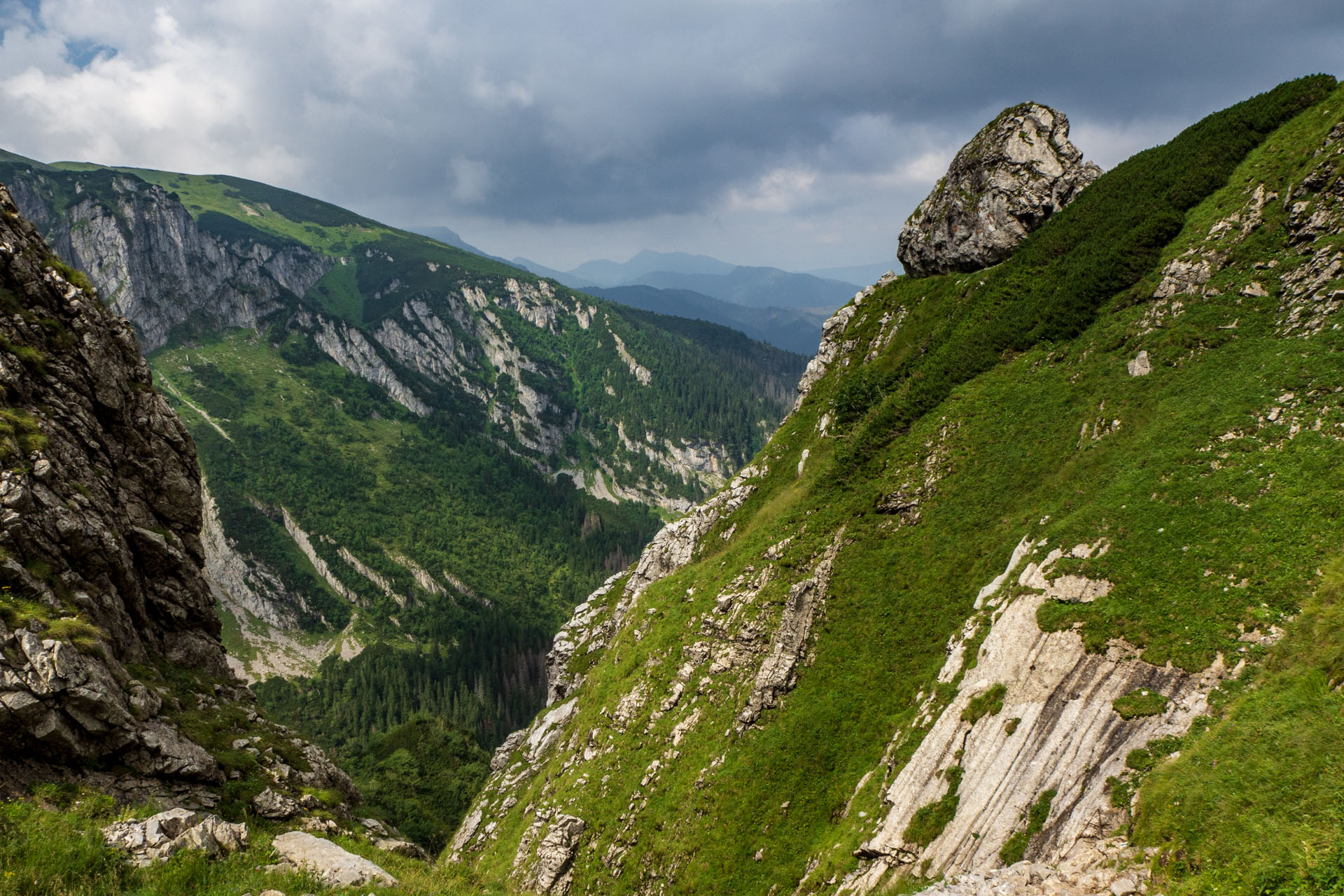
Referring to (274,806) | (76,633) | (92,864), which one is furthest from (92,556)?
(92,864)

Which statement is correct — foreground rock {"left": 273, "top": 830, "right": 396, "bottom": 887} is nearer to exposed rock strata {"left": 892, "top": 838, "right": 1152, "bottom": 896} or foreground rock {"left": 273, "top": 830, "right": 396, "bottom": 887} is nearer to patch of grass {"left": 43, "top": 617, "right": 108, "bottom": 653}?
patch of grass {"left": 43, "top": 617, "right": 108, "bottom": 653}

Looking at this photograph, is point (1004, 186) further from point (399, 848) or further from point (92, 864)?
point (92, 864)

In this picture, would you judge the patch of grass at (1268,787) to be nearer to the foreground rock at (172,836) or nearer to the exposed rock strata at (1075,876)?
the exposed rock strata at (1075,876)

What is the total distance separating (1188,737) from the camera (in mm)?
20969

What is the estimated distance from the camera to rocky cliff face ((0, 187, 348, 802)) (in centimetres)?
2045

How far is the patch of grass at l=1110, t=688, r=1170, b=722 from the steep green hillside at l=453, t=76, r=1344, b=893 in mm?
112

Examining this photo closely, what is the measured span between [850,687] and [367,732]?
16158cm

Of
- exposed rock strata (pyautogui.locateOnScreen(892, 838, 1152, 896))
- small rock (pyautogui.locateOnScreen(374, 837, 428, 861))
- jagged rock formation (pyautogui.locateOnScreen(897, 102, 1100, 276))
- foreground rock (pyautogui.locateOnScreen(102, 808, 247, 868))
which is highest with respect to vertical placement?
jagged rock formation (pyautogui.locateOnScreen(897, 102, 1100, 276))

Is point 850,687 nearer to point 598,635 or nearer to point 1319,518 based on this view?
point 1319,518

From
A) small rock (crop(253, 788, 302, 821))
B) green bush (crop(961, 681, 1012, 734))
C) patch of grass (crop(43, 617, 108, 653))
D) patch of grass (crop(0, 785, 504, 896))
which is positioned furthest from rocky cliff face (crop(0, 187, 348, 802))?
green bush (crop(961, 681, 1012, 734))

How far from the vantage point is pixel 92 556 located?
27234 mm

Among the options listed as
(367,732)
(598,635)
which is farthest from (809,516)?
(367,732)

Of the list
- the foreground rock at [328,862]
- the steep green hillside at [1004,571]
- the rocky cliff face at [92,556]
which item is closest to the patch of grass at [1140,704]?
the steep green hillside at [1004,571]

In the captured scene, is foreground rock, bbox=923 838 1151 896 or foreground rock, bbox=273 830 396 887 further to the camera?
foreground rock, bbox=273 830 396 887
